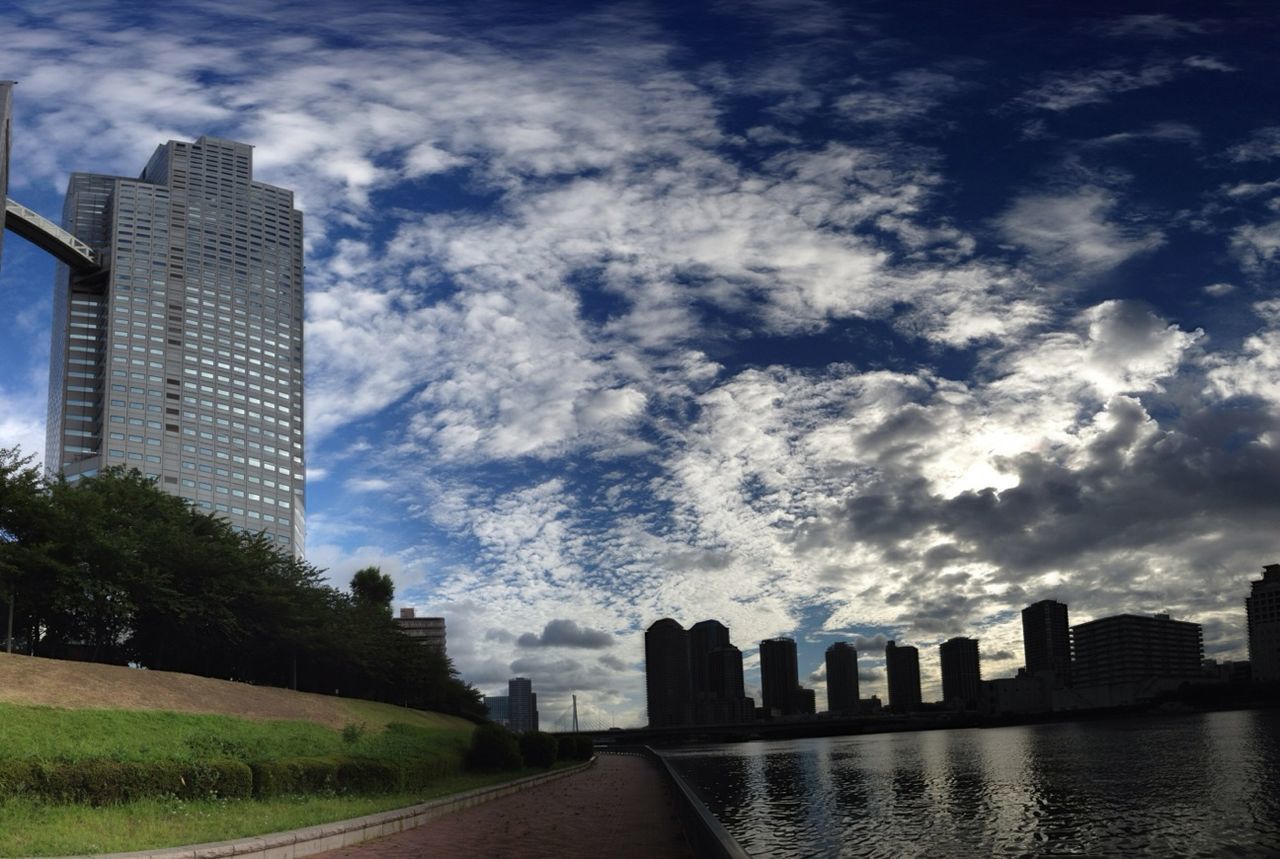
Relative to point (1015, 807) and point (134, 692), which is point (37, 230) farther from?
point (1015, 807)

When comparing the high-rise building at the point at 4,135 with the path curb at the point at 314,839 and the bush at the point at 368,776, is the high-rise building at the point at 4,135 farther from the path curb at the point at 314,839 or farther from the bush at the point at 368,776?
the path curb at the point at 314,839

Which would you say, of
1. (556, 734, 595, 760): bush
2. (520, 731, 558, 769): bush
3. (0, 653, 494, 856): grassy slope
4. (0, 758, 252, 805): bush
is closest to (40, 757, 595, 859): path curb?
Result: (0, 653, 494, 856): grassy slope

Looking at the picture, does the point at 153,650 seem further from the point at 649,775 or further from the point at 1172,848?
the point at 1172,848

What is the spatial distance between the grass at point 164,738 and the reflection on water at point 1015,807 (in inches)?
600

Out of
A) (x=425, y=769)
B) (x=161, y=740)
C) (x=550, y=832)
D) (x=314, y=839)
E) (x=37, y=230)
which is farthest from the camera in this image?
(x=37, y=230)

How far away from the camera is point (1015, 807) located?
4244 cm

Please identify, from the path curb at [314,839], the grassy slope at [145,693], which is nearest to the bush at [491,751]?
the grassy slope at [145,693]

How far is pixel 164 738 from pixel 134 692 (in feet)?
42.0

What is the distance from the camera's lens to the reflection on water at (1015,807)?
31.2m

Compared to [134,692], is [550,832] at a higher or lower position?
lower

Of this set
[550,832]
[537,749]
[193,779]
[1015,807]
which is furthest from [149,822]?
[537,749]

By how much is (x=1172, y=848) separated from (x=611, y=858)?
60.3 feet

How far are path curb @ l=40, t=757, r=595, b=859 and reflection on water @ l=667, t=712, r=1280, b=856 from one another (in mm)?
9334

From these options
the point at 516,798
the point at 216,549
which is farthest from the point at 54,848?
the point at 216,549
